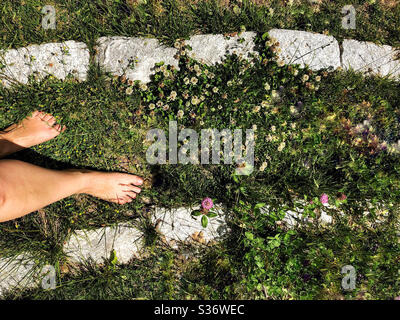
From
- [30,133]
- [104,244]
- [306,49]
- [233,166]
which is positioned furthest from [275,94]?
[30,133]

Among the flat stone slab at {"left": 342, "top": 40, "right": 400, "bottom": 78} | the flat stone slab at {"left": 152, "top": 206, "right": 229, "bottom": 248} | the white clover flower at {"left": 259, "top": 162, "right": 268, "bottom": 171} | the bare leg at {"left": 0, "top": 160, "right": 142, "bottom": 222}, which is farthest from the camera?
the flat stone slab at {"left": 342, "top": 40, "right": 400, "bottom": 78}

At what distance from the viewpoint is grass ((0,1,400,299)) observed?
2.91m

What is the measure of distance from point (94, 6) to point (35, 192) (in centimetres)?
216

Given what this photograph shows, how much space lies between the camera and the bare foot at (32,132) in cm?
313

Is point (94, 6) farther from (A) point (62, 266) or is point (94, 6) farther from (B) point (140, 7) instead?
(A) point (62, 266)

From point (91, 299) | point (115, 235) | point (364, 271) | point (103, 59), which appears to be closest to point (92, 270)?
point (91, 299)

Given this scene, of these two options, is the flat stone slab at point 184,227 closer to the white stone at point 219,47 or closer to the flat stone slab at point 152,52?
the flat stone slab at point 152,52

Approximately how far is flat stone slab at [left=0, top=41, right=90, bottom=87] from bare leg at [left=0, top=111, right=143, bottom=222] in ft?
1.65

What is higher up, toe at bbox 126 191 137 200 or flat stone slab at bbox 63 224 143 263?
toe at bbox 126 191 137 200

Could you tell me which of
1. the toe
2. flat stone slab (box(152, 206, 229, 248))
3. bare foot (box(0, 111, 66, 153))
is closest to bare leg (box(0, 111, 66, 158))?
bare foot (box(0, 111, 66, 153))

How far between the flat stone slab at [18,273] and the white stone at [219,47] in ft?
9.61

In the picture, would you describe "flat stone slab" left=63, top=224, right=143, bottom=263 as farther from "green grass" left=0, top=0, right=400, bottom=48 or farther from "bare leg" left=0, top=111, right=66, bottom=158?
"green grass" left=0, top=0, right=400, bottom=48

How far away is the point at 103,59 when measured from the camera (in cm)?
319

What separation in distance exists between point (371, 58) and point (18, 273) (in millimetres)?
4630
